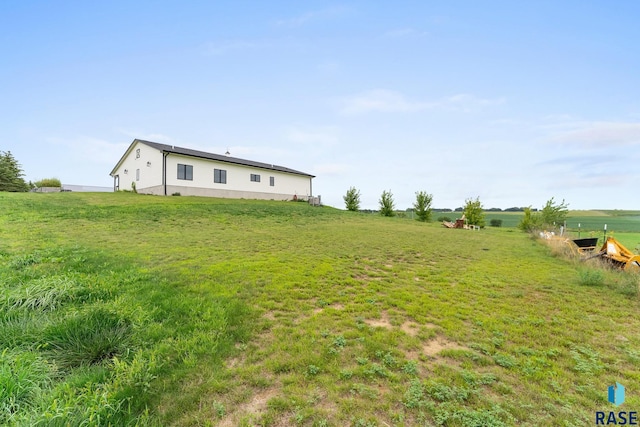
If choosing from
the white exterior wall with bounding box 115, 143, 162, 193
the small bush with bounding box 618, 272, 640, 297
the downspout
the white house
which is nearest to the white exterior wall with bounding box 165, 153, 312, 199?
the white house

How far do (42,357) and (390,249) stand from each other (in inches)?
368

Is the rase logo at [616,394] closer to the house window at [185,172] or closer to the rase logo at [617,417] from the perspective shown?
the rase logo at [617,417]

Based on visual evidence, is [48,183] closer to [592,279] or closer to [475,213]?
[592,279]

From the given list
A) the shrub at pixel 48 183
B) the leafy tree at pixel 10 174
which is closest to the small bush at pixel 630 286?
the shrub at pixel 48 183

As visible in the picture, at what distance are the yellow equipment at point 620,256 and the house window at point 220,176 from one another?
27.4 metres

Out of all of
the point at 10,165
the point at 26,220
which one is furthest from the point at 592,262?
the point at 10,165

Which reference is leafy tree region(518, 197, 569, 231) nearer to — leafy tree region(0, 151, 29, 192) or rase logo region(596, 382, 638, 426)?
rase logo region(596, 382, 638, 426)

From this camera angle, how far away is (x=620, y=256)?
8.34 m

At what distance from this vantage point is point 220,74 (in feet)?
60.7

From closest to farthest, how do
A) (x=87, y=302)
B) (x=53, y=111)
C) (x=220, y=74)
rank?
(x=87, y=302) → (x=220, y=74) → (x=53, y=111)

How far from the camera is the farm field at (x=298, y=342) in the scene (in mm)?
2059

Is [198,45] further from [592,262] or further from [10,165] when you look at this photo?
[10,165]

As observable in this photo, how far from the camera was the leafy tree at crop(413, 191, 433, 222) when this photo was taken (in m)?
31.7

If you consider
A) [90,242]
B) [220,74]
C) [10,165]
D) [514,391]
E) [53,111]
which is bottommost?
[514,391]
